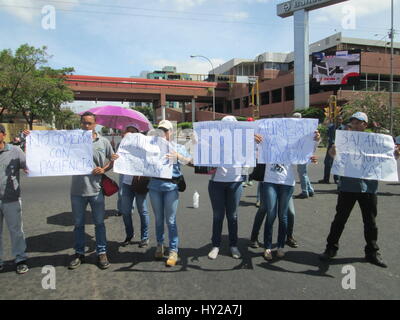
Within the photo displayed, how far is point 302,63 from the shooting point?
39.8 m

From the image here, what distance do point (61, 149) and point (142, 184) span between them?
3.98ft

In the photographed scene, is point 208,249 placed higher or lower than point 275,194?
lower

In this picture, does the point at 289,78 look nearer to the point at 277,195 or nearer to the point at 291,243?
the point at 291,243

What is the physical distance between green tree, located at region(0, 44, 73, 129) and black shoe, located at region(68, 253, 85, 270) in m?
26.5

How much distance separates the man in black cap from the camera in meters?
Result: 3.53

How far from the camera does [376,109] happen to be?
26.9m

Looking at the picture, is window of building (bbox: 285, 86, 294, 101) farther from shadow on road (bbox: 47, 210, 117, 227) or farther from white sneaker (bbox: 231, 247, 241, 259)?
white sneaker (bbox: 231, 247, 241, 259)

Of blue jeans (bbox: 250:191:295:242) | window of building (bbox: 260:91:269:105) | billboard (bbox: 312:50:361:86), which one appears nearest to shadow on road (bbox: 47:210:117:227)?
blue jeans (bbox: 250:191:295:242)

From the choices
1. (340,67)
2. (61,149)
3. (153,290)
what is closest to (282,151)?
(153,290)

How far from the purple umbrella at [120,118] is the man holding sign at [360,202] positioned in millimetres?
3310
